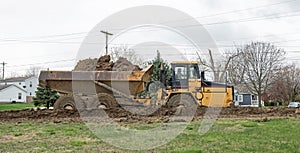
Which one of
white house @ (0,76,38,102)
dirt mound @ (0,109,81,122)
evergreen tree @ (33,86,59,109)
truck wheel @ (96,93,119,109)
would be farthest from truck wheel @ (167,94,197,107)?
white house @ (0,76,38,102)

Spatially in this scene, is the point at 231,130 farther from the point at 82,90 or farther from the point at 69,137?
→ the point at 82,90

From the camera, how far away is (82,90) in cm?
1820

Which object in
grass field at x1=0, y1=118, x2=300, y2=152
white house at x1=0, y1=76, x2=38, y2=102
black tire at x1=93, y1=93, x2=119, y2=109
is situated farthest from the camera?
white house at x1=0, y1=76, x2=38, y2=102

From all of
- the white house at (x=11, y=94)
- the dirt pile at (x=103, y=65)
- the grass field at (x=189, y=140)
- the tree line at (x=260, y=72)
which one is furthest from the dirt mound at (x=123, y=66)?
the white house at (x=11, y=94)

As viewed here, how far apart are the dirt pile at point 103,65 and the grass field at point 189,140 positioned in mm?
6590

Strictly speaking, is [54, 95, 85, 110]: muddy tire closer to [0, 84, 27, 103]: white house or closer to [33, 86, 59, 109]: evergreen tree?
[33, 86, 59, 109]: evergreen tree

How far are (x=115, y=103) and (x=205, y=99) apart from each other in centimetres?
443

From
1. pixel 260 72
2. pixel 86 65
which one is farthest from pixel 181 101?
pixel 260 72

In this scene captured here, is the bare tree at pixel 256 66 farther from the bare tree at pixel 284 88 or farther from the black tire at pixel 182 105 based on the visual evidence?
the black tire at pixel 182 105

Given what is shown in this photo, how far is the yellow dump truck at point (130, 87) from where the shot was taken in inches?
694

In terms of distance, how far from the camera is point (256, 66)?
55062 millimetres

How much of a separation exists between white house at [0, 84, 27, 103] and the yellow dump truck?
71179 millimetres

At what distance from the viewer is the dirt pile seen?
59.6 feet

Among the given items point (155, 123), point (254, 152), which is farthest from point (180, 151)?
point (155, 123)
